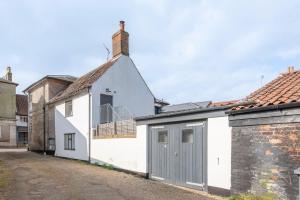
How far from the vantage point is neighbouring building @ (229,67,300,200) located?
7.91m

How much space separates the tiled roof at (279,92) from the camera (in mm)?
8613

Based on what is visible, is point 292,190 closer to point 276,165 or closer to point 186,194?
point 276,165

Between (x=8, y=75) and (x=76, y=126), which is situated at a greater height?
(x=8, y=75)

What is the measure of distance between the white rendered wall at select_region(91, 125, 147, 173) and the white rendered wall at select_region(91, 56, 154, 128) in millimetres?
2551

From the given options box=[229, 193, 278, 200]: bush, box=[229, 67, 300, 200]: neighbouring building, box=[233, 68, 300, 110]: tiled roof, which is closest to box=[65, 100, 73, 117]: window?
box=[233, 68, 300, 110]: tiled roof

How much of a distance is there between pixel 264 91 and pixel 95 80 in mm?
13999

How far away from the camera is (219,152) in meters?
10.3

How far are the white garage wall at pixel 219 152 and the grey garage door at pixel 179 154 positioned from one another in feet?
1.38

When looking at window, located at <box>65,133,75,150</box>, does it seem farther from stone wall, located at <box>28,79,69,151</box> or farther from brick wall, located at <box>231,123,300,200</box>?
brick wall, located at <box>231,123,300,200</box>

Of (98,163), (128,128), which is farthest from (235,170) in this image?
(98,163)

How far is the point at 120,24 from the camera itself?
77.0ft

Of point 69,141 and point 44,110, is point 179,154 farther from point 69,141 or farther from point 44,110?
point 44,110

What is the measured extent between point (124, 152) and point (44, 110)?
55.3ft

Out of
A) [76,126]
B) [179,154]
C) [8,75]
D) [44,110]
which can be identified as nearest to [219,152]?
[179,154]
